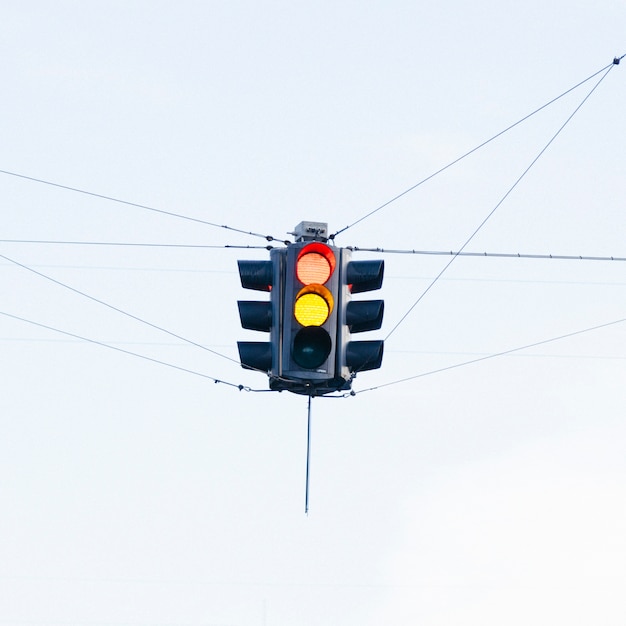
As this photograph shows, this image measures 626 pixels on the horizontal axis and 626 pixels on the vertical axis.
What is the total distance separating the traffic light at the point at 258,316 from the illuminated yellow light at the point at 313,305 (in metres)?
0.56

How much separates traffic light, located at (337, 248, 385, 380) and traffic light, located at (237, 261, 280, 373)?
0.72 m

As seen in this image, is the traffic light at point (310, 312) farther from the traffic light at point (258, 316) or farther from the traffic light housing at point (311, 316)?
the traffic light at point (258, 316)

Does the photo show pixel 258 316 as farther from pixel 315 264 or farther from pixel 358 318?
pixel 358 318

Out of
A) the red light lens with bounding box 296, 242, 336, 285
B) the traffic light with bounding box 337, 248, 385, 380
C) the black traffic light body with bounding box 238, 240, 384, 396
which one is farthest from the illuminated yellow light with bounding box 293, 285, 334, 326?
the traffic light with bounding box 337, 248, 385, 380

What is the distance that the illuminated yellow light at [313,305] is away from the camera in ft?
42.4

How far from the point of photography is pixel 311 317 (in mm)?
12930

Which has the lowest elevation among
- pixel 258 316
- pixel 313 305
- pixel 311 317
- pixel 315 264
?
pixel 311 317

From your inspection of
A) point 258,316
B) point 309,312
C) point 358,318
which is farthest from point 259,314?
point 358,318

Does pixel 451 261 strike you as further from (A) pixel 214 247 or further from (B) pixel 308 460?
(B) pixel 308 460

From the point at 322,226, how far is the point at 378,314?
1.11 metres

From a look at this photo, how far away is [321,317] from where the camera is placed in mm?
12961

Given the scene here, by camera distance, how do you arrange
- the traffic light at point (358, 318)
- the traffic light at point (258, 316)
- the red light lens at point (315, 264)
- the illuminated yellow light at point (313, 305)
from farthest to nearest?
the traffic light at point (258, 316) → the traffic light at point (358, 318) → the red light lens at point (315, 264) → the illuminated yellow light at point (313, 305)

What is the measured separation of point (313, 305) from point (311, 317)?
0.13 m

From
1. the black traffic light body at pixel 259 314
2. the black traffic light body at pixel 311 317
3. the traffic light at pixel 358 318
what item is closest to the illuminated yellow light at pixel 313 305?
the black traffic light body at pixel 311 317
